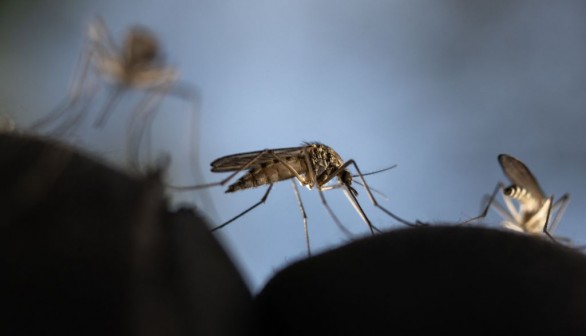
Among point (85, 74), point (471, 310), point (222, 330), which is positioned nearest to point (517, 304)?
point (471, 310)

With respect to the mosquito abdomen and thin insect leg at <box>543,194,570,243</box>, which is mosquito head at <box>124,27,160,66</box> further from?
thin insect leg at <box>543,194,570,243</box>

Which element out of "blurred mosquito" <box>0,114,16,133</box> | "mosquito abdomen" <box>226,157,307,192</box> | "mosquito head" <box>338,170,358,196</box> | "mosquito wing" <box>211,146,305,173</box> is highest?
"blurred mosquito" <box>0,114,16,133</box>

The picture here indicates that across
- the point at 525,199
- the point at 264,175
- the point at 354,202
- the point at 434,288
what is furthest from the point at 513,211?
the point at 434,288

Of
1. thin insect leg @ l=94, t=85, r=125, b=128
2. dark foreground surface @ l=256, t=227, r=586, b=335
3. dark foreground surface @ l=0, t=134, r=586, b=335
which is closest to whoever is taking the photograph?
dark foreground surface @ l=0, t=134, r=586, b=335

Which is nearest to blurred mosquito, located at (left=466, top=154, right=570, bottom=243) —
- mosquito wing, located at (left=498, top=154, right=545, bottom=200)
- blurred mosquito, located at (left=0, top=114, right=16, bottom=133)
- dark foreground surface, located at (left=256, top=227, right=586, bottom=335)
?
mosquito wing, located at (left=498, top=154, right=545, bottom=200)

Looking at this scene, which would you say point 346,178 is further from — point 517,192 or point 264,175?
point 517,192

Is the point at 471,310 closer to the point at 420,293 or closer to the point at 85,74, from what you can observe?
the point at 420,293
